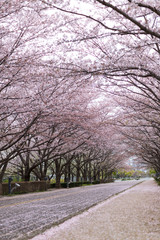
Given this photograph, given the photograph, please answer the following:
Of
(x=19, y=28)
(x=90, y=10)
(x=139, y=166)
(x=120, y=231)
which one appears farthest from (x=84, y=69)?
(x=139, y=166)

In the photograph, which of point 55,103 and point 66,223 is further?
point 55,103

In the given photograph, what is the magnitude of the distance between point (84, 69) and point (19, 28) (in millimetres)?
3723

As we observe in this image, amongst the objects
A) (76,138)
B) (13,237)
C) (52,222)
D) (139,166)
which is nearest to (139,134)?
(76,138)

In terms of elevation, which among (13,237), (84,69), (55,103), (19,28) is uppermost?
(19,28)

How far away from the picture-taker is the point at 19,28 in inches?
375

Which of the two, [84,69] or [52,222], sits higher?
[84,69]

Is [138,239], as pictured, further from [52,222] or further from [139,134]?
[139,134]

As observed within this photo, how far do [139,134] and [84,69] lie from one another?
18304mm

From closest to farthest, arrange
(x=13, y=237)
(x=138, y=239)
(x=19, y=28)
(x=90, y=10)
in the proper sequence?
1. (x=138, y=239)
2. (x=13, y=237)
3. (x=90, y=10)
4. (x=19, y=28)

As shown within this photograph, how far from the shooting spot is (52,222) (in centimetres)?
655

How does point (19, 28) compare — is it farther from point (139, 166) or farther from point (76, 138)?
point (139, 166)

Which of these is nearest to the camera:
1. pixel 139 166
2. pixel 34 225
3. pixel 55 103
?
pixel 34 225

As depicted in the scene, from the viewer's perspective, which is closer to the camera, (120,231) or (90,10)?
(120,231)

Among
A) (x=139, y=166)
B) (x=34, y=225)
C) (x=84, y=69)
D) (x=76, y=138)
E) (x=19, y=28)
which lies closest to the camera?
(x=34, y=225)
